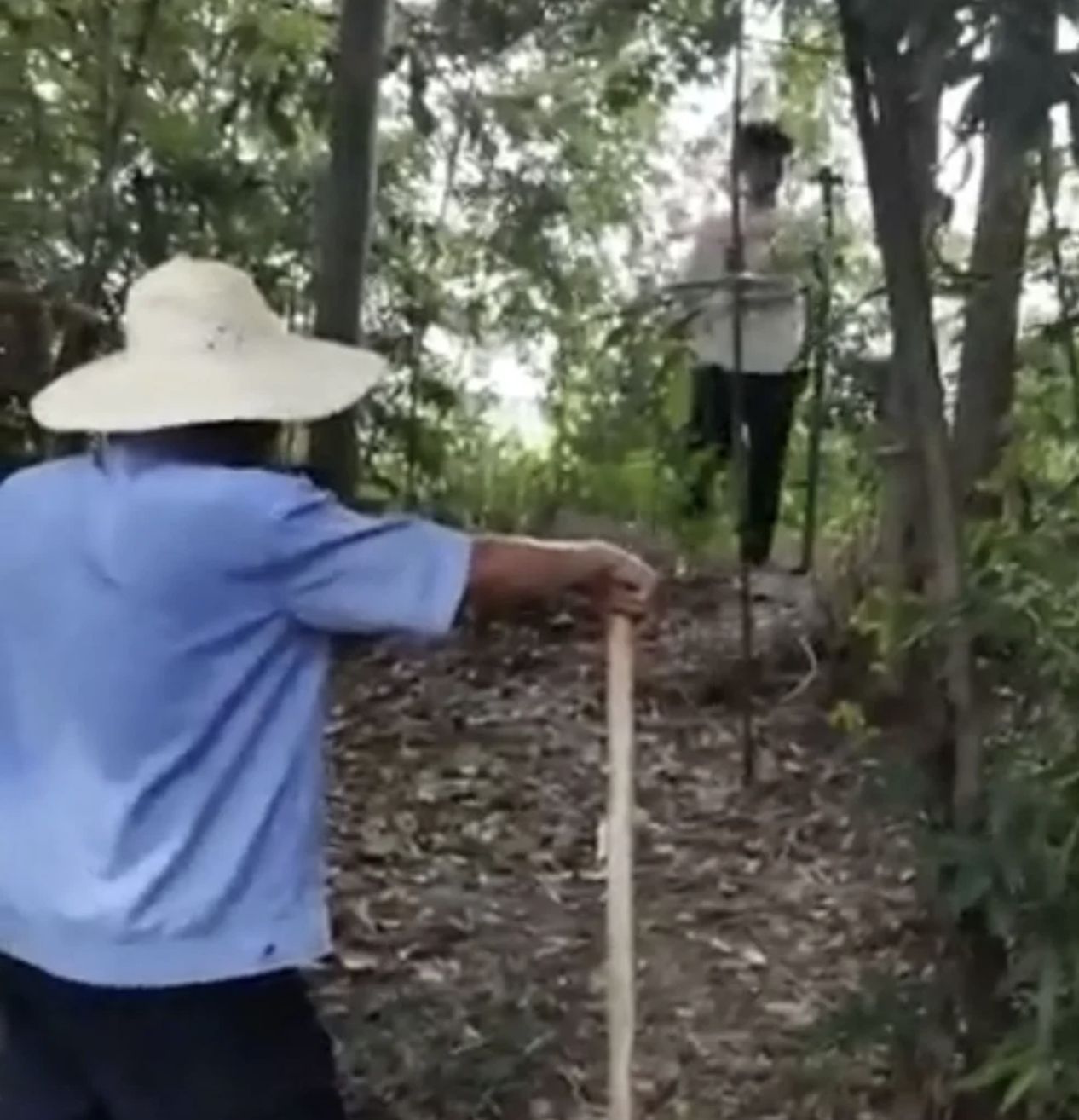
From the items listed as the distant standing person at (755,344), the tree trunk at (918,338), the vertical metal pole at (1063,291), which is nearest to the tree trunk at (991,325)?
the vertical metal pole at (1063,291)

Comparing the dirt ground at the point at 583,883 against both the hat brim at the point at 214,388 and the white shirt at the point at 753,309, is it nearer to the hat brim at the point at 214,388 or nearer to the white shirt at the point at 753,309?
the white shirt at the point at 753,309

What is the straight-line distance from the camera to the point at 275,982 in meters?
3.06

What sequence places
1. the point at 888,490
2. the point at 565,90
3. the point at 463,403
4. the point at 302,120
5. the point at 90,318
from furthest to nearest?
the point at 463,403 → the point at 565,90 → the point at 302,120 → the point at 888,490 → the point at 90,318

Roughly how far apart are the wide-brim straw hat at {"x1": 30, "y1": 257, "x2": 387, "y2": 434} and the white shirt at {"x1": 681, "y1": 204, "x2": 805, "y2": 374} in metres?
2.89

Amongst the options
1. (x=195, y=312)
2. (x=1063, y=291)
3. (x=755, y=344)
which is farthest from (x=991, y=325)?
(x=755, y=344)

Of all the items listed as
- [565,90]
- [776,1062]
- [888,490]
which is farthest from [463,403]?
[776,1062]

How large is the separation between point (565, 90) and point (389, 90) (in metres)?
0.48

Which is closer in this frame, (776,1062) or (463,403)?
(776,1062)

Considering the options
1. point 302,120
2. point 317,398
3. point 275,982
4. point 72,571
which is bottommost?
point 275,982

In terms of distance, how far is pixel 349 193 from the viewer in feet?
19.8

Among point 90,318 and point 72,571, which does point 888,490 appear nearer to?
point 90,318

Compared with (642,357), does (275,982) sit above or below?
below

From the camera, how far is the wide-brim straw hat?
9.86 feet

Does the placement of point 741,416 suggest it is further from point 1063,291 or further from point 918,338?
point 918,338
